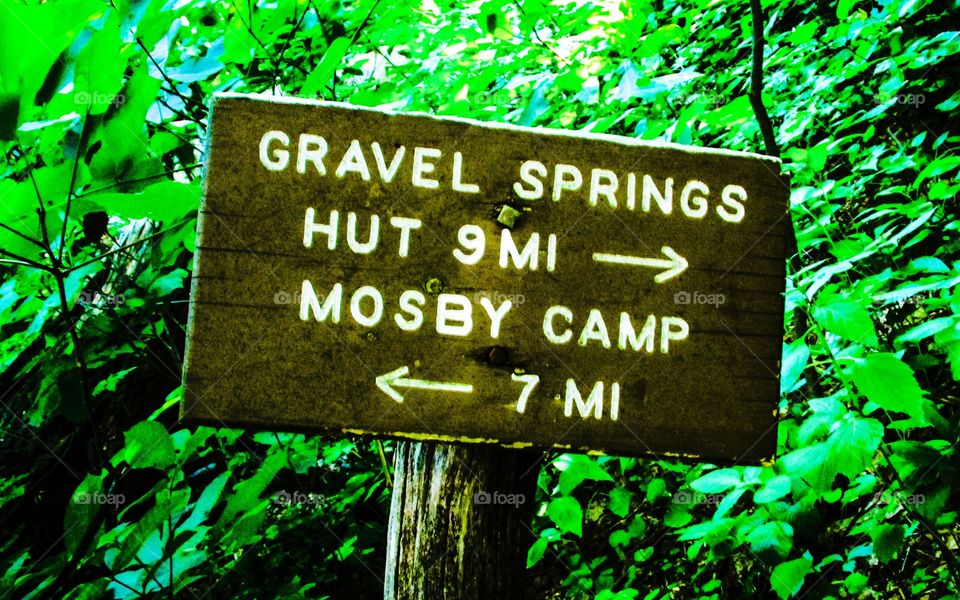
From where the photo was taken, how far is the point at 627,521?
288cm

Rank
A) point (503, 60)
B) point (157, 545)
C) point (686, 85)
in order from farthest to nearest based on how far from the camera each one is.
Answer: point (503, 60) → point (686, 85) → point (157, 545)

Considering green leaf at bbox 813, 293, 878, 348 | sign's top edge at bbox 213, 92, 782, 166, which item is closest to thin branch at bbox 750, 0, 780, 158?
green leaf at bbox 813, 293, 878, 348

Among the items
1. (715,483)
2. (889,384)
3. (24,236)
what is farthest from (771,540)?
(24,236)

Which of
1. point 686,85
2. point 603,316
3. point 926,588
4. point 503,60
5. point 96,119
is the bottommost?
point 926,588

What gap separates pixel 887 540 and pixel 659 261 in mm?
1107

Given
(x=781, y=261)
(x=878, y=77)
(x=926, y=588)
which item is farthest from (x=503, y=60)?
(x=926, y=588)

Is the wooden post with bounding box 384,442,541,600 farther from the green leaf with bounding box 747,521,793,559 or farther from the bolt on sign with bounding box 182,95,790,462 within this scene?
the green leaf with bounding box 747,521,793,559

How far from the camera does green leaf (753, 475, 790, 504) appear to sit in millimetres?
1429

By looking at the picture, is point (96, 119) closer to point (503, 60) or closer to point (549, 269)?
point (549, 269)

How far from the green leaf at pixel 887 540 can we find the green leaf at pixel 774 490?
0.27 metres

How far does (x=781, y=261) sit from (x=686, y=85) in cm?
201

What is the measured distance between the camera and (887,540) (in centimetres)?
152

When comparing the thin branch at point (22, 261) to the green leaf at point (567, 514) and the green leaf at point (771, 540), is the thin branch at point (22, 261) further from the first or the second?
the green leaf at point (771, 540)

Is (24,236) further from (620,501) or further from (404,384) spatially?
(620,501)
